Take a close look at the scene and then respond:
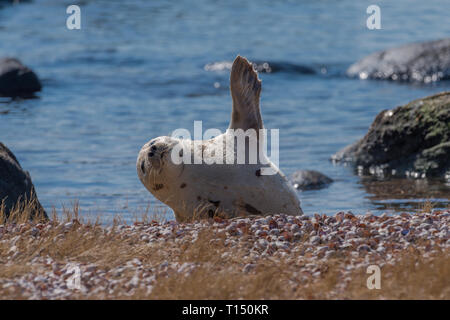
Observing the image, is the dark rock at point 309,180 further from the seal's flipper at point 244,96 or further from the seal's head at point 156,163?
the seal's head at point 156,163

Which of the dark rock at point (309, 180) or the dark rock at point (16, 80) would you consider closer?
the dark rock at point (309, 180)

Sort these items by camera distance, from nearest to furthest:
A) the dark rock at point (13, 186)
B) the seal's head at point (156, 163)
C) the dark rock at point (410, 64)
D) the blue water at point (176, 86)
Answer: the seal's head at point (156, 163), the dark rock at point (13, 186), the blue water at point (176, 86), the dark rock at point (410, 64)

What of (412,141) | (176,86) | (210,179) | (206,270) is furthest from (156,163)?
(176,86)

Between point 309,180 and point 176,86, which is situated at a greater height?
point 176,86

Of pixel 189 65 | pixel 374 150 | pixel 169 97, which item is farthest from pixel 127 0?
pixel 374 150

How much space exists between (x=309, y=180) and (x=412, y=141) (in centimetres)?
182

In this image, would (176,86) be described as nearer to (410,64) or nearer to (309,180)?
(410,64)

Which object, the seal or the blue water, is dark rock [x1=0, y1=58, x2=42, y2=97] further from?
the seal

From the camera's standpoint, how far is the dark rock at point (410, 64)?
70.6ft

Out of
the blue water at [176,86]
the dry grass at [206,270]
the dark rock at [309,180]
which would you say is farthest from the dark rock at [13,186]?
the dark rock at [309,180]

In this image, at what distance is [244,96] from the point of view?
8430mm

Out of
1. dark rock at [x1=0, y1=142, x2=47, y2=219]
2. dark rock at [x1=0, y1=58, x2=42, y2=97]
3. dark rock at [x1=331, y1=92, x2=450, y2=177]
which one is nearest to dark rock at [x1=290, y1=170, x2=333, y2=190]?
dark rock at [x1=331, y1=92, x2=450, y2=177]

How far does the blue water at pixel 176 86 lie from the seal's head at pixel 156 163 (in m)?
1.65
